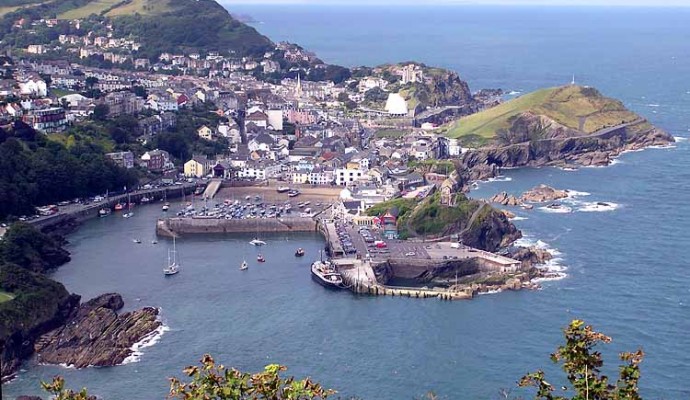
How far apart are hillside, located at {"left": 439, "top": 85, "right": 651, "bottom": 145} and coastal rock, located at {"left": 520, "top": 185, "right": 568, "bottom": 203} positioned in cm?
827

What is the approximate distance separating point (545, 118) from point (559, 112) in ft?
5.57

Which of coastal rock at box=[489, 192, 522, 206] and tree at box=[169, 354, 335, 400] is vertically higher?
tree at box=[169, 354, 335, 400]

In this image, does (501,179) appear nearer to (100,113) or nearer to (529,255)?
(529,255)

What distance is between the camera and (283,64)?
6456 cm

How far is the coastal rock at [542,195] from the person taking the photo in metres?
33.9

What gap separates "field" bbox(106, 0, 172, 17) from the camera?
Result: 2916 inches

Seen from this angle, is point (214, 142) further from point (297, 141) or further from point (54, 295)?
point (54, 295)

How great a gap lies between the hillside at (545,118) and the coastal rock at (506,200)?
29.5ft

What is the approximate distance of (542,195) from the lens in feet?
112

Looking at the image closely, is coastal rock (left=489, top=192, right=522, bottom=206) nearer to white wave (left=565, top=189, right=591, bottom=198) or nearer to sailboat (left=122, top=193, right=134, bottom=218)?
white wave (left=565, top=189, right=591, bottom=198)

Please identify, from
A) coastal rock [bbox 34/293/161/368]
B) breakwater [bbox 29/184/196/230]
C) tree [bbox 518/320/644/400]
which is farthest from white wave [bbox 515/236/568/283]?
tree [bbox 518/320/644/400]

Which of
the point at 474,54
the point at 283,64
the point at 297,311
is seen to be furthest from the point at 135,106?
the point at 474,54

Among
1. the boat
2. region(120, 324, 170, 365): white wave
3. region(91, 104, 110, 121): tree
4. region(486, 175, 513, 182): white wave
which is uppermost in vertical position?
region(91, 104, 110, 121): tree

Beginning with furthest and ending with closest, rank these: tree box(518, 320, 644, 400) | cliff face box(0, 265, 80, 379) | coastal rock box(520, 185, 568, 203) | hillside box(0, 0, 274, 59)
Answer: hillside box(0, 0, 274, 59), coastal rock box(520, 185, 568, 203), cliff face box(0, 265, 80, 379), tree box(518, 320, 644, 400)
